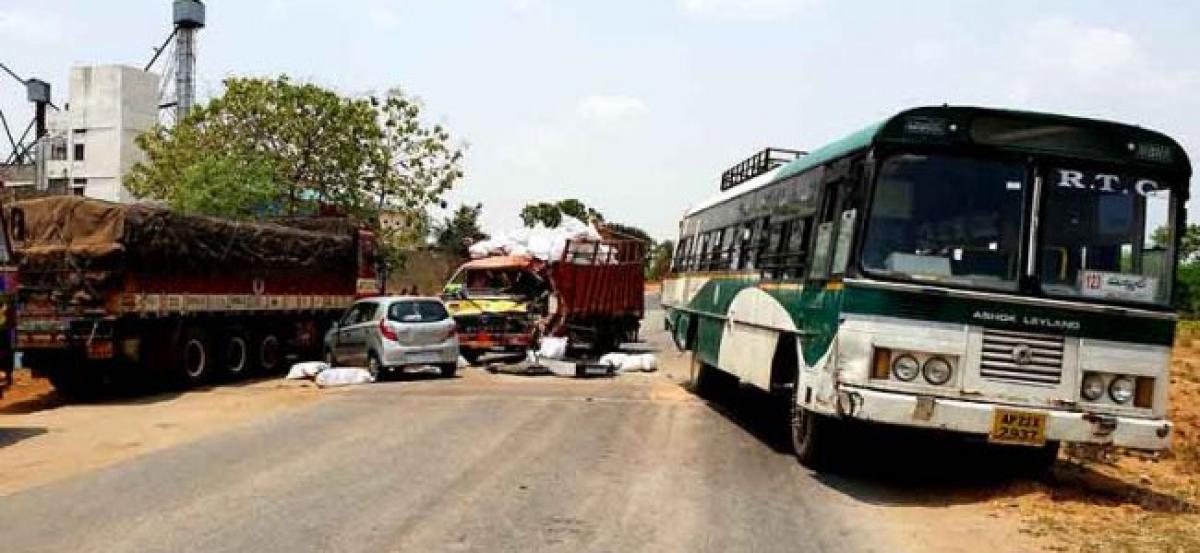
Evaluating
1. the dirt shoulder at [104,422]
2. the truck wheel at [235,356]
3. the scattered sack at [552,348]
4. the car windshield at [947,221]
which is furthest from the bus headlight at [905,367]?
the truck wheel at [235,356]

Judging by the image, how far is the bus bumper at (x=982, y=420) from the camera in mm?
9016

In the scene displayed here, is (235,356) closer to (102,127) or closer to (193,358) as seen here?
(193,358)

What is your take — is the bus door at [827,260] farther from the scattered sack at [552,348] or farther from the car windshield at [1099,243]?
the scattered sack at [552,348]

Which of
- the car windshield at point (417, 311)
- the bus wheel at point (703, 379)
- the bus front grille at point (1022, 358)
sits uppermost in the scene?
the bus front grille at point (1022, 358)

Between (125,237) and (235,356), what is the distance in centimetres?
435

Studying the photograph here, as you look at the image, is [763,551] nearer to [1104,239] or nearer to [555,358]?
[1104,239]

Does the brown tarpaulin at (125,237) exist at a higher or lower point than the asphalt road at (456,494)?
higher

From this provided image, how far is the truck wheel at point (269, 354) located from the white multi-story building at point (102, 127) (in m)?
42.4

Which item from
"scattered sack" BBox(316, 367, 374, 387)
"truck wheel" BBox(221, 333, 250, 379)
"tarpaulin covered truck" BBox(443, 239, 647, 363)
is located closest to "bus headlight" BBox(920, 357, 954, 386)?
"scattered sack" BBox(316, 367, 374, 387)

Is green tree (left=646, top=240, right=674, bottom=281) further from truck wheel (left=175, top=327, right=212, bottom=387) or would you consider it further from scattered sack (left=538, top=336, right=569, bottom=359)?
truck wheel (left=175, top=327, right=212, bottom=387)

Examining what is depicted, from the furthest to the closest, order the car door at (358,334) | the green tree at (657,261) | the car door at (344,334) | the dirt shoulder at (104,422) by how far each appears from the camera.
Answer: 1. the green tree at (657,261)
2. the car door at (344,334)
3. the car door at (358,334)
4. the dirt shoulder at (104,422)

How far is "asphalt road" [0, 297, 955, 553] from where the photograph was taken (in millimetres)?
7500

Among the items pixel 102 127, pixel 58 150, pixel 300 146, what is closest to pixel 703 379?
pixel 300 146

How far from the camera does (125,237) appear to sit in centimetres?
1786
